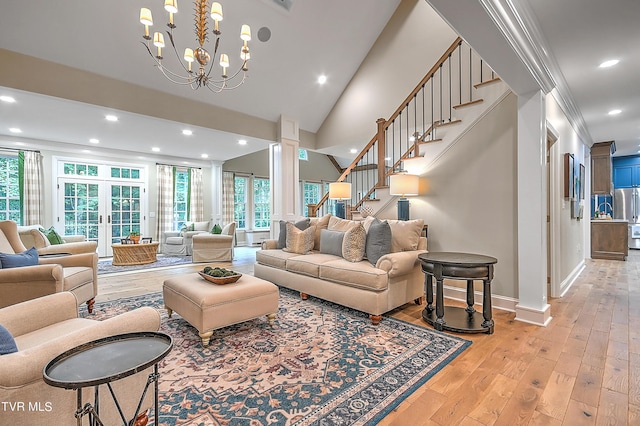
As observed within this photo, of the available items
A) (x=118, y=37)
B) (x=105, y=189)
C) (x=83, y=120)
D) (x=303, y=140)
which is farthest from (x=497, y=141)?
(x=105, y=189)

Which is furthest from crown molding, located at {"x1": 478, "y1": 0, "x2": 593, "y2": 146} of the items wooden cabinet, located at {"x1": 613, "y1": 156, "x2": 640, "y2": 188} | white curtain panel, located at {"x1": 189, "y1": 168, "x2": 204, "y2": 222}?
white curtain panel, located at {"x1": 189, "y1": 168, "x2": 204, "y2": 222}

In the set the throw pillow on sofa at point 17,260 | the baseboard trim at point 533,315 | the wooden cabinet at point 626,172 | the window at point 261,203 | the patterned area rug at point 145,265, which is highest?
the wooden cabinet at point 626,172

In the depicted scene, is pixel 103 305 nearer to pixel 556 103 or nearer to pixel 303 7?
pixel 303 7

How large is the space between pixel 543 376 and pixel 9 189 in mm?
9066

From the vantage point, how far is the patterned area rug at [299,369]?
161cm

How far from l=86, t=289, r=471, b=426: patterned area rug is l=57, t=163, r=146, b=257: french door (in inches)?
228

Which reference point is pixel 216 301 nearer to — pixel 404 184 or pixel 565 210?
pixel 404 184

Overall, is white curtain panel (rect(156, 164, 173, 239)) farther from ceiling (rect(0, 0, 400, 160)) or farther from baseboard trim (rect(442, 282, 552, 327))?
baseboard trim (rect(442, 282, 552, 327))

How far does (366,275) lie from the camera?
9.57 feet

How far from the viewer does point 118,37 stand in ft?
12.5

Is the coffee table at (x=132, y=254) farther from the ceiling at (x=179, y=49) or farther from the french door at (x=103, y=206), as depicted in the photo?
the ceiling at (x=179, y=49)

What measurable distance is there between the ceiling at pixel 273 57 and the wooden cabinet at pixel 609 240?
189cm

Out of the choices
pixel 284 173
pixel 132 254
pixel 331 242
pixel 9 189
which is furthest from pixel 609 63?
pixel 9 189

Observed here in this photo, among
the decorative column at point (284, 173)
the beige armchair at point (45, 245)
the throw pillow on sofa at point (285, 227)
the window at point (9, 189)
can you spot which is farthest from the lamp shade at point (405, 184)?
the window at point (9, 189)
